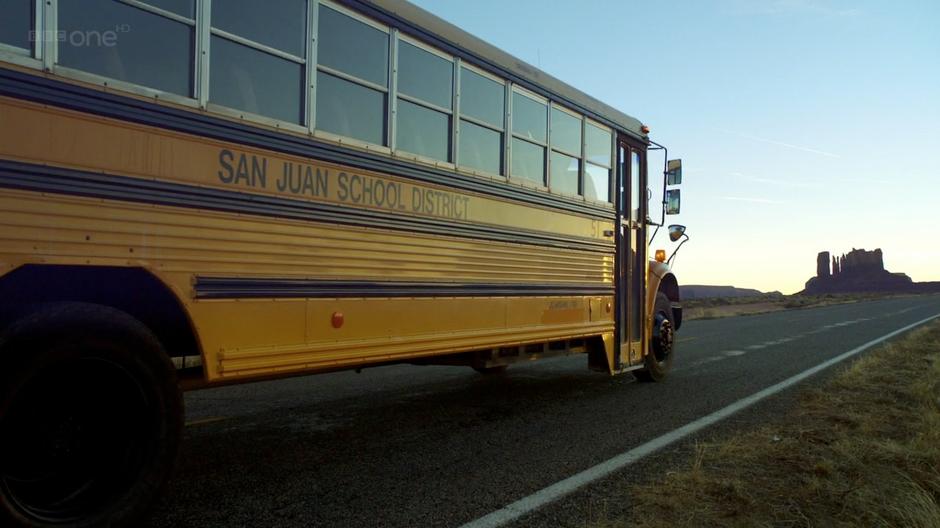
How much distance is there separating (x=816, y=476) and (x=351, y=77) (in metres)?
3.58

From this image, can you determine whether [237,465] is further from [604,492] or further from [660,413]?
[660,413]

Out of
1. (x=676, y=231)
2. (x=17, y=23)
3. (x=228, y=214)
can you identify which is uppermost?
(x=17, y=23)

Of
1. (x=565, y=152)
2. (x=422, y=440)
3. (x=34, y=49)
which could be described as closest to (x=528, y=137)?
(x=565, y=152)

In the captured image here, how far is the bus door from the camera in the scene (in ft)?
23.1

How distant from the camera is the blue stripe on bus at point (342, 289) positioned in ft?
11.0

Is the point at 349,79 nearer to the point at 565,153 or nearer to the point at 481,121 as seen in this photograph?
the point at 481,121

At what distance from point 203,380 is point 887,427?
16.0 feet

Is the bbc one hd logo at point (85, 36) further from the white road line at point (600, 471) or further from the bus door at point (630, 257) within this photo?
the bus door at point (630, 257)

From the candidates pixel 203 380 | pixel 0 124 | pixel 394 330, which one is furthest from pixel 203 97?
pixel 394 330

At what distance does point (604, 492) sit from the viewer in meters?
3.61

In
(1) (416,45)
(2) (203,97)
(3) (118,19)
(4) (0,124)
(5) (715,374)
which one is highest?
(1) (416,45)

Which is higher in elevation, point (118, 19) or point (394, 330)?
point (118, 19)

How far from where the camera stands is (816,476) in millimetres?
3732

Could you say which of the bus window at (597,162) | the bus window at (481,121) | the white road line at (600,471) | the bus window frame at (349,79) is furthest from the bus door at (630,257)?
the bus window frame at (349,79)
